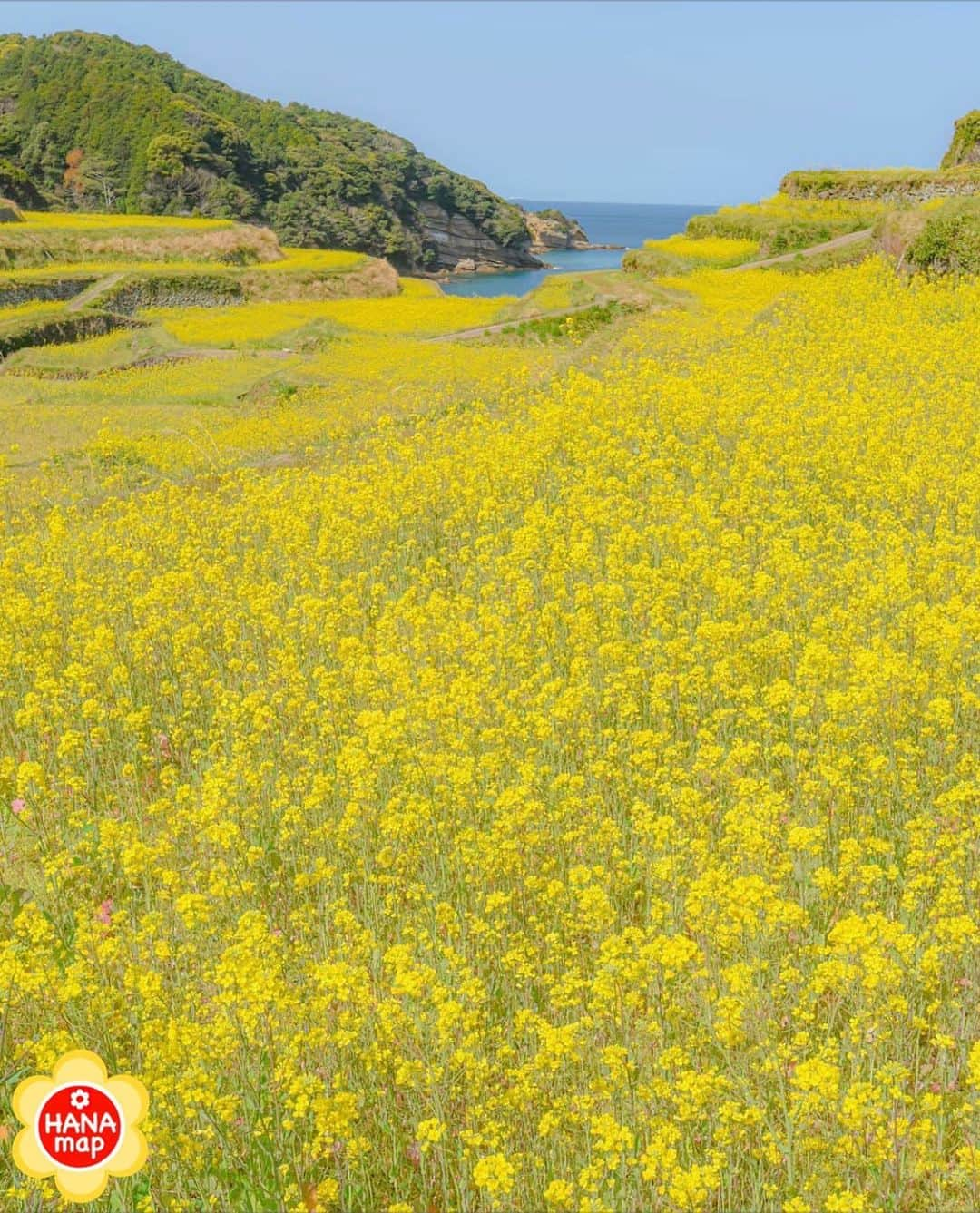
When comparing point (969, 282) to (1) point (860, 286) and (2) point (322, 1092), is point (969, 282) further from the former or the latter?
(2) point (322, 1092)

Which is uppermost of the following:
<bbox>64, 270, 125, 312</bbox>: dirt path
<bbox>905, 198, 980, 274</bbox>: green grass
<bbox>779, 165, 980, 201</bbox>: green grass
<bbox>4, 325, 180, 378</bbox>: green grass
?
<bbox>779, 165, 980, 201</bbox>: green grass

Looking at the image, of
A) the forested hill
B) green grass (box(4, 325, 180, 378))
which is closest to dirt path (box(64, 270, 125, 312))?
green grass (box(4, 325, 180, 378))

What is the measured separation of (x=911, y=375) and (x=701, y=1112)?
13.5 m

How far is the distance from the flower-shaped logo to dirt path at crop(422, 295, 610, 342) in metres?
21.7

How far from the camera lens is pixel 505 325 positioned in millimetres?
25172

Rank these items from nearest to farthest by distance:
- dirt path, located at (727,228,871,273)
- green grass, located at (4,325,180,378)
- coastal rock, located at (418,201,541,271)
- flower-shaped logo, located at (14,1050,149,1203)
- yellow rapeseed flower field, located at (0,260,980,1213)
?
1. flower-shaped logo, located at (14,1050,149,1203)
2. yellow rapeseed flower field, located at (0,260,980,1213)
3. green grass, located at (4,325,180,378)
4. dirt path, located at (727,228,871,273)
5. coastal rock, located at (418,201,541,271)

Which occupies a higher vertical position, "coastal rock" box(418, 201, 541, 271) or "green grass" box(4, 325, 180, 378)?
"coastal rock" box(418, 201, 541, 271)

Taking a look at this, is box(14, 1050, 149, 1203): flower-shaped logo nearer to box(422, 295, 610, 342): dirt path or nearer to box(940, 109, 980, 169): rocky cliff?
box(422, 295, 610, 342): dirt path

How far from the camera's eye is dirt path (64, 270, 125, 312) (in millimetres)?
37531

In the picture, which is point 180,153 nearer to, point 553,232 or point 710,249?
point 710,249

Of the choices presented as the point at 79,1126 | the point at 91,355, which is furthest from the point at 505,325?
the point at 79,1126

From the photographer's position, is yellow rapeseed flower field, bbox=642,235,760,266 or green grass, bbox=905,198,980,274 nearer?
green grass, bbox=905,198,980,274

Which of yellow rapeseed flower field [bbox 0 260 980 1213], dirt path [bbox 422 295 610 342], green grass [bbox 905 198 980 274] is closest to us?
yellow rapeseed flower field [bbox 0 260 980 1213]

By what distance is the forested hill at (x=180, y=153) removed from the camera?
88.6 meters
